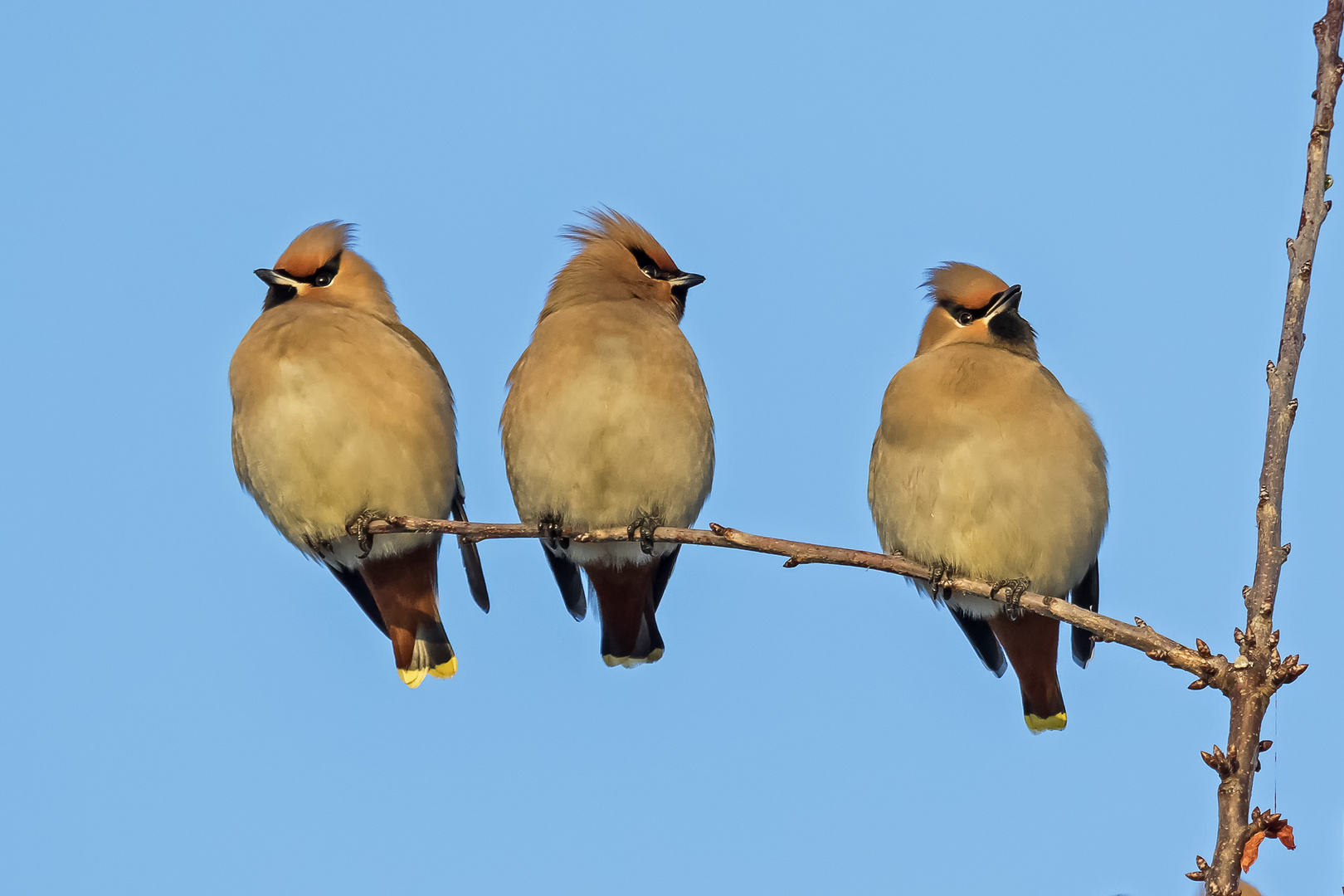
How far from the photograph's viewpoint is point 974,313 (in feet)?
20.1

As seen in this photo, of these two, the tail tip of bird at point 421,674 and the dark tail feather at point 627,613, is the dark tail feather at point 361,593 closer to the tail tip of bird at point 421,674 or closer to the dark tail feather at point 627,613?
the tail tip of bird at point 421,674

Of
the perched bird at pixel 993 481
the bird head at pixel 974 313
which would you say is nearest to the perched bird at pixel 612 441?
the perched bird at pixel 993 481

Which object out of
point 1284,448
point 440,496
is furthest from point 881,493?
point 1284,448

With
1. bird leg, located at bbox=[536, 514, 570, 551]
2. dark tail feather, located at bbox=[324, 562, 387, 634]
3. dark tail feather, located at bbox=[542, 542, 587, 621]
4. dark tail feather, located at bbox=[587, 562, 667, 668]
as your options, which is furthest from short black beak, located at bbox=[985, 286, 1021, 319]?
dark tail feather, located at bbox=[324, 562, 387, 634]

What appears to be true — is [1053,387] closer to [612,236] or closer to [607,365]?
[607,365]

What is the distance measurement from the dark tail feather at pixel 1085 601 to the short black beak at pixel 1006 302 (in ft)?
3.39

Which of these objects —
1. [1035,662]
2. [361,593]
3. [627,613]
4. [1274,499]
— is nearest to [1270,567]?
[1274,499]

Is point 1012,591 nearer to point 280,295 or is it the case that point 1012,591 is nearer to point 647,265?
point 647,265

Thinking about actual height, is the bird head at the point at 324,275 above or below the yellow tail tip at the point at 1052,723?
above

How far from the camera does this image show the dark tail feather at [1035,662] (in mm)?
5844

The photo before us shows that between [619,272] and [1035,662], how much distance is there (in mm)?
2309

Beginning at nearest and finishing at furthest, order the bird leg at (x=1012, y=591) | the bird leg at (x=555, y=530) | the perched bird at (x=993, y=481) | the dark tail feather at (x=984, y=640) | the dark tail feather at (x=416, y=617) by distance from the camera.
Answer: the bird leg at (x=1012, y=591), the perched bird at (x=993, y=481), the bird leg at (x=555, y=530), the dark tail feather at (x=984, y=640), the dark tail feather at (x=416, y=617)

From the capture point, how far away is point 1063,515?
5484 millimetres

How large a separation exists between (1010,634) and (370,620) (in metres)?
2.84
